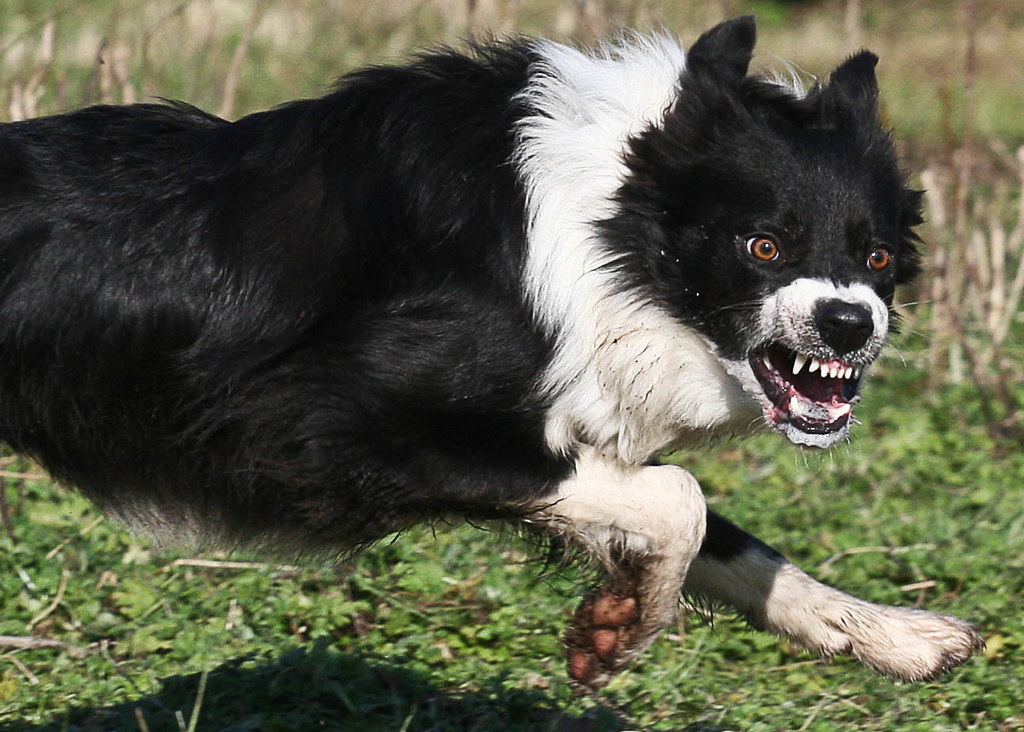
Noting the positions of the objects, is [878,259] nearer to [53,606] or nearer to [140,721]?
[140,721]

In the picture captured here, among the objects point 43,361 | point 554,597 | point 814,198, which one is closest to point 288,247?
point 43,361

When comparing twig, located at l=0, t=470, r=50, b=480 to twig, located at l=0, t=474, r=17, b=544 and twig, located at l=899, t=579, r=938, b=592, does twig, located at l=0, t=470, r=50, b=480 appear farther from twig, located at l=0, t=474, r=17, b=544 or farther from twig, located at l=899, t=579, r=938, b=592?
twig, located at l=899, t=579, r=938, b=592

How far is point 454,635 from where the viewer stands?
4.68 meters

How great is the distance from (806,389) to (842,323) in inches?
12.4

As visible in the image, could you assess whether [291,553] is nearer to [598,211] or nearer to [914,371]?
[598,211]

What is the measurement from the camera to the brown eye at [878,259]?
3.70m

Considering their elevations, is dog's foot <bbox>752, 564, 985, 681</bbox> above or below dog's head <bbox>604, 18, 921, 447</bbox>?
below

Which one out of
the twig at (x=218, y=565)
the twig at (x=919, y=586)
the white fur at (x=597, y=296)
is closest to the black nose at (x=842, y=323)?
the white fur at (x=597, y=296)

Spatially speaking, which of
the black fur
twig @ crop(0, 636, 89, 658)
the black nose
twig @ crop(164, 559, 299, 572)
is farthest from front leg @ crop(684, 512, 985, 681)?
twig @ crop(0, 636, 89, 658)

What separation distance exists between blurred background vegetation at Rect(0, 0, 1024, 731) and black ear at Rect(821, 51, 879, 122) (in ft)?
0.60

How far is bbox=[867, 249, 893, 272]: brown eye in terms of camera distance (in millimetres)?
3699

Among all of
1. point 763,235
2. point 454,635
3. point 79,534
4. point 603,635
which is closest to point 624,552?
point 603,635

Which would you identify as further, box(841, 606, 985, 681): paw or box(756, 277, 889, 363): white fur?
box(841, 606, 985, 681): paw

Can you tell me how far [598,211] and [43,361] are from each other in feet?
4.61
